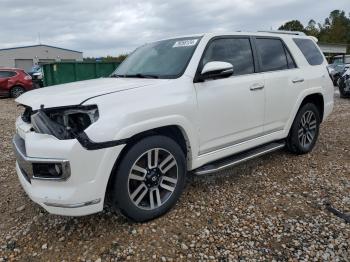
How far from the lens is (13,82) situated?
54.3ft

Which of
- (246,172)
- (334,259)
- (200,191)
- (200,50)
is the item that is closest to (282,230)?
(334,259)

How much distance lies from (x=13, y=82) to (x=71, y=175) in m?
15.7

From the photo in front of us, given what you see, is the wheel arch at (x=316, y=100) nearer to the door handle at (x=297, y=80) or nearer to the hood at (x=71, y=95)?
the door handle at (x=297, y=80)

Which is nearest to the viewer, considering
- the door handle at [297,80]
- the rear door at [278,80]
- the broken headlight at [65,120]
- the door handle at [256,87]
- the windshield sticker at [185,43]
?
the broken headlight at [65,120]

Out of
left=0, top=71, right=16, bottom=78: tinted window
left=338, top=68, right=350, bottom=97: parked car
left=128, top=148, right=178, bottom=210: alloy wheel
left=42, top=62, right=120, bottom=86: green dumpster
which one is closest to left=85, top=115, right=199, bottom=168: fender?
left=128, top=148, right=178, bottom=210: alloy wheel

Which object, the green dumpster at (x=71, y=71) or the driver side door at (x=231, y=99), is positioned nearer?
the driver side door at (x=231, y=99)

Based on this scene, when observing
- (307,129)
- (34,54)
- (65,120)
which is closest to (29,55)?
(34,54)

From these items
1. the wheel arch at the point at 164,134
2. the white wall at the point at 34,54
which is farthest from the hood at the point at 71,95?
the white wall at the point at 34,54

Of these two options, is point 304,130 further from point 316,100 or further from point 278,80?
point 278,80

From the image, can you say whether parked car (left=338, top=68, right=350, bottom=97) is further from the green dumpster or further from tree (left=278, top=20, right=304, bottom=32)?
tree (left=278, top=20, right=304, bottom=32)

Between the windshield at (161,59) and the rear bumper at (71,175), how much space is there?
1240 millimetres

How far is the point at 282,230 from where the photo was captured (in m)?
3.23

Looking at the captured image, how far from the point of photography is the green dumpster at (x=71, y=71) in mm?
12781

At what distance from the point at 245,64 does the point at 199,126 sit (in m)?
1.19
